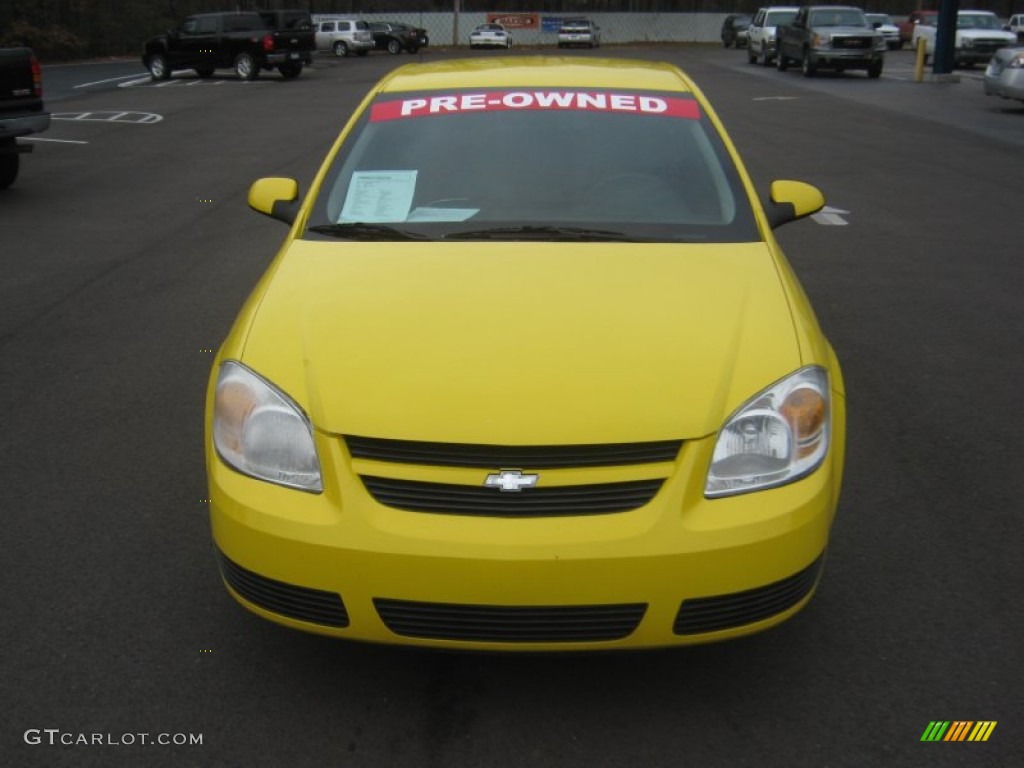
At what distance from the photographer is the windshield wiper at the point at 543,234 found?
157 inches

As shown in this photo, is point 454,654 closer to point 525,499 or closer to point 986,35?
point 525,499

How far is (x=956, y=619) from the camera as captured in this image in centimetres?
365

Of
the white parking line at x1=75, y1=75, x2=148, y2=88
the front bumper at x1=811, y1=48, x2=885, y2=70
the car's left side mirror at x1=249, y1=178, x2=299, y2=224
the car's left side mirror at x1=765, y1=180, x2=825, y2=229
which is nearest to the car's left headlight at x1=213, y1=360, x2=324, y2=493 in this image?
the car's left side mirror at x1=249, y1=178, x2=299, y2=224

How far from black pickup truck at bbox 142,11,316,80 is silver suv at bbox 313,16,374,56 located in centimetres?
1737

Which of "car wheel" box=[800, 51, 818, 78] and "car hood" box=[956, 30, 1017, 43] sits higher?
"car hood" box=[956, 30, 1017, 43]

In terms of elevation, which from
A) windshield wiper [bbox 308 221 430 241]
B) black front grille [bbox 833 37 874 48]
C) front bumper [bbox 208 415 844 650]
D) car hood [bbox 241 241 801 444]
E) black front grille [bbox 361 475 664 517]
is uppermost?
windshield wiper [bbox 308 221 430 241]

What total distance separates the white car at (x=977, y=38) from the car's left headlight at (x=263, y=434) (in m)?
37.2

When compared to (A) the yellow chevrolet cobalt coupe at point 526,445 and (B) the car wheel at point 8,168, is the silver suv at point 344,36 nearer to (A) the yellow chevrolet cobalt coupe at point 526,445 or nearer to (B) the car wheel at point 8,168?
(B) the car wheel at point 8,168

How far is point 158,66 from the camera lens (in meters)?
35.4

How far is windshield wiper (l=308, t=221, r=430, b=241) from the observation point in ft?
13.3

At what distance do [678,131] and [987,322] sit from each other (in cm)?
360

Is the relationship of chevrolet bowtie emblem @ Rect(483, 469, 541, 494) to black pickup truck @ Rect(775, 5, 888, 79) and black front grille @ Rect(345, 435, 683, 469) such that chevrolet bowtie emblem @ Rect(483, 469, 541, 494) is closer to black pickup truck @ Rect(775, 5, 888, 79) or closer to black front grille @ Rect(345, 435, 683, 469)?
black front grille @ Rect(345, 435, 683, 469)

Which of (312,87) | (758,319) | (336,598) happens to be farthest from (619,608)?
(312,87)

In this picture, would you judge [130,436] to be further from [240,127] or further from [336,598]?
[240,127]
